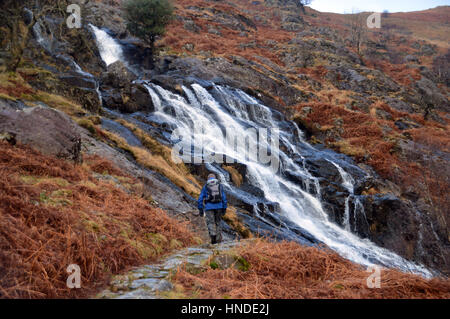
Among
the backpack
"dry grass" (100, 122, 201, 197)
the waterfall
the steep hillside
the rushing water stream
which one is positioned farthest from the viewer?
the waterfall

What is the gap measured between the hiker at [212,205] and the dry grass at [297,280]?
6.61 ft

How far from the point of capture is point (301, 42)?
41.9m

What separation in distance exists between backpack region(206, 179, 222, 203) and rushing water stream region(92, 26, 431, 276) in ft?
19.2

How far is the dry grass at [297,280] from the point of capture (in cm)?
252

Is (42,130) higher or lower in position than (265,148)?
higher

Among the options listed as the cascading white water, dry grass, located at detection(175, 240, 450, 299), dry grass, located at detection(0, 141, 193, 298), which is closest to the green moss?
dry grass, located at detection(0, 141, 193, 298)

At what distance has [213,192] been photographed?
5926 millimetres

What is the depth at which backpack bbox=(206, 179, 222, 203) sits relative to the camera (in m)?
5.92

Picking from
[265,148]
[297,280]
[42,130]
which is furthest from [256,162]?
[297,280]

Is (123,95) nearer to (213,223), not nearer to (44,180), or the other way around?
(44,180)

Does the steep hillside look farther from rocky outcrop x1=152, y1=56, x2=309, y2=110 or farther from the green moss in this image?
rocky outcrop x1=152, y1=56, x2=309, y2=110

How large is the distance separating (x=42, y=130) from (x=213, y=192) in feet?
14.4

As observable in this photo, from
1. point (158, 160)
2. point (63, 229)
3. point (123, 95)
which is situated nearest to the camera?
point (63, 229)

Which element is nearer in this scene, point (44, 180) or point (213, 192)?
point (44, 180)
